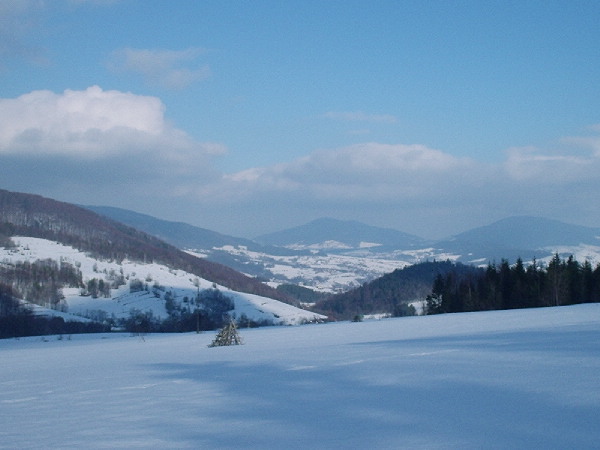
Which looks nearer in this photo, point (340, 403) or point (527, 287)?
point (340, 403)

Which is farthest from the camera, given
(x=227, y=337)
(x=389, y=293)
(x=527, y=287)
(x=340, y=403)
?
(x=389, y=293)

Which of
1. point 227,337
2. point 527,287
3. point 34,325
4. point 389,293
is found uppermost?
point 527,287

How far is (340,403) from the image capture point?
8.42m

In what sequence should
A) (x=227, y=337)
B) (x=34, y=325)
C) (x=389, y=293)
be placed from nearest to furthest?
(x=227, y=337) → (x=34, y=325) → (x=389, y=293)

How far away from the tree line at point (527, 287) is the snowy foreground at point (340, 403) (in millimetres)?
39601

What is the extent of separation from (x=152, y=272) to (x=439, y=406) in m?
161

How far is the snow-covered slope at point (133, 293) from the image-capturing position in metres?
120

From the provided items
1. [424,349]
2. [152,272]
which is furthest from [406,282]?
[424,349]

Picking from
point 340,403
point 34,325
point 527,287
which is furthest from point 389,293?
point 340,403

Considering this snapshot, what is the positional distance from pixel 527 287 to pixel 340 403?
163 ft

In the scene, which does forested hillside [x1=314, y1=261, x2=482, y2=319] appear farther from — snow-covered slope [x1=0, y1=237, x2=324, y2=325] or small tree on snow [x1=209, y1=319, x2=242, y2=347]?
small tree on snow [x1=209, y1=319, x2=242, y2=347]

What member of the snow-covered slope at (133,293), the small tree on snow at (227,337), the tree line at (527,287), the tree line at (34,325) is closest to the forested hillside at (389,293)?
the snow-covered slope at (133,293)

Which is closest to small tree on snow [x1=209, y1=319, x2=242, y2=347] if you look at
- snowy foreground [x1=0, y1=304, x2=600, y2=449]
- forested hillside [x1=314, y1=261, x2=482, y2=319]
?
snowy foreground [x1=0, y1=304, x2=600, y2=449]

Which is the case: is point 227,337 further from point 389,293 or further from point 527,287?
point 389,293
